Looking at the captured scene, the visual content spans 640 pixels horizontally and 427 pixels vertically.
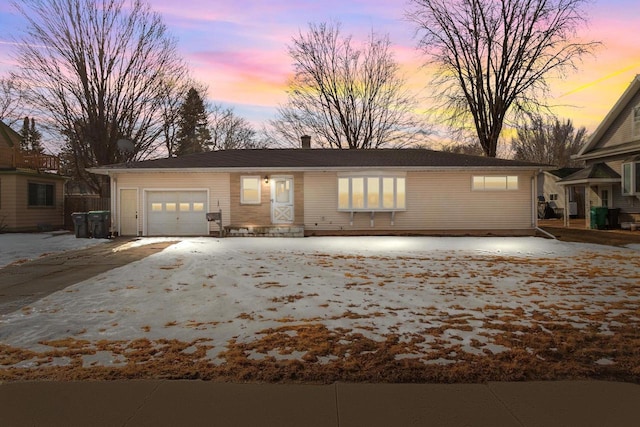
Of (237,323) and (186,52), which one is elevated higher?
(186,52)

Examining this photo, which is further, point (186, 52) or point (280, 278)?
point (186, 52)

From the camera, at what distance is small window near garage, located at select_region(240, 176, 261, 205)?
17406 mm

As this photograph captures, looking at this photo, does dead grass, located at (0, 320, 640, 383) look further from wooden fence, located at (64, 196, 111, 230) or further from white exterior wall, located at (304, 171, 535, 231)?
wooden fence, located at (64, 196, 111, 230)

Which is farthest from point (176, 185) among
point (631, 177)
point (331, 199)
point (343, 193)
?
point (631, 177)

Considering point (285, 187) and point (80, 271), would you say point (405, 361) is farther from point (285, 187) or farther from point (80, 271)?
point (285, 187)

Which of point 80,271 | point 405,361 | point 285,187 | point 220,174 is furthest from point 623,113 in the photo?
point 80,271

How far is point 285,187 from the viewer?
17.5 metres

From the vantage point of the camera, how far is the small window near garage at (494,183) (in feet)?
57.3

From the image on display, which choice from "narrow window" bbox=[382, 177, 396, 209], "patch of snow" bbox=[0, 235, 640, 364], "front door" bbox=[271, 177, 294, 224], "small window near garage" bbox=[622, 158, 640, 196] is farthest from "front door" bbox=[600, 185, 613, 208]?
"front door" bbox=[271, 177, 294, 224]

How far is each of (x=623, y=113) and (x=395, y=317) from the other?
2355 cm

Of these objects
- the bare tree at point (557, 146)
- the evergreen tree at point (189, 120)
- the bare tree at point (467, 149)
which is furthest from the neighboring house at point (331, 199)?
the bare tree at point (557, 146)

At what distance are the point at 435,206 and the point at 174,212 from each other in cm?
1137

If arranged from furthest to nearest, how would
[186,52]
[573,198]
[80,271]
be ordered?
[573,198] < [186,52] < [80,271]

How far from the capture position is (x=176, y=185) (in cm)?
1731
